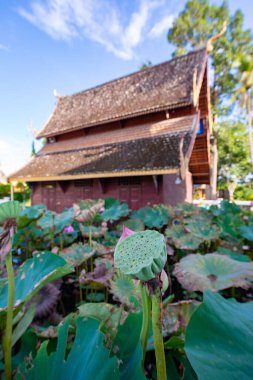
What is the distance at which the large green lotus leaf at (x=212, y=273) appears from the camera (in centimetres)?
86

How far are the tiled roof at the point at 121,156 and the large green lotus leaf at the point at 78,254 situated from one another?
159 inches

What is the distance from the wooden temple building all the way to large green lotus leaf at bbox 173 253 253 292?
399 centimetres

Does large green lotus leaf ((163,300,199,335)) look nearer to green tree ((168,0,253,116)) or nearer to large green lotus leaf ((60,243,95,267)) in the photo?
large green lotus leaf ((60,243,95,267))

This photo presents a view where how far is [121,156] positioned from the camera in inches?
257

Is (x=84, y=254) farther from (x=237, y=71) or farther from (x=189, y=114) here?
(x=237, y=71)

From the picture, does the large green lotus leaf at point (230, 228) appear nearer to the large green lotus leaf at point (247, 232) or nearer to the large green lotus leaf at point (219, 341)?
the large green lotus leaf at point (247, 232)

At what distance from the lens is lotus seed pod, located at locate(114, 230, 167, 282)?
0.27m

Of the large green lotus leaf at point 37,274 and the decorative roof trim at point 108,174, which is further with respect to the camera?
the decorative roof trim at point 108,174

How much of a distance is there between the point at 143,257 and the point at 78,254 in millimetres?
915

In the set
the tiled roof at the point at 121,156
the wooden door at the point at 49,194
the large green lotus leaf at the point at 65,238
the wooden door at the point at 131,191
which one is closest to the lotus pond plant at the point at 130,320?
the large green lotus leaf at the point at 65,238

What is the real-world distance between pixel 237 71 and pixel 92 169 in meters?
14.7

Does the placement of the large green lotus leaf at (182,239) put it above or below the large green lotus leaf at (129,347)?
below

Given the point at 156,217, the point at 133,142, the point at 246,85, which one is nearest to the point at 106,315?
the point at 156,217

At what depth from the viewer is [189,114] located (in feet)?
21.0
